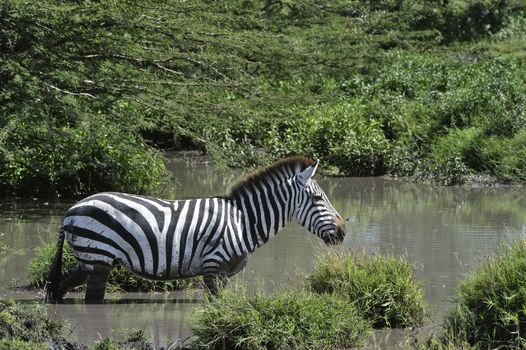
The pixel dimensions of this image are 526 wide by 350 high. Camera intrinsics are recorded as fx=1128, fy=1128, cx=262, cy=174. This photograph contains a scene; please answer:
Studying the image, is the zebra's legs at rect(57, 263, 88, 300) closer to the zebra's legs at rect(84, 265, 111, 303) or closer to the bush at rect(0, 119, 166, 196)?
the zebra's legs at rect(84, 265, 111, 303)

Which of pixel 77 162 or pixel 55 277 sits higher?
pixel 77 162

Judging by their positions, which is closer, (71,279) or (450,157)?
(71,279)

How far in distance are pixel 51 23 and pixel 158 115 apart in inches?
103

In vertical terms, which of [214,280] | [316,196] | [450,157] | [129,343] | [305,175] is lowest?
[129,343]

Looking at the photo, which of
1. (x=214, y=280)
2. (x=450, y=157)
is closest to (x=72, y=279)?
(x=214, y=280)

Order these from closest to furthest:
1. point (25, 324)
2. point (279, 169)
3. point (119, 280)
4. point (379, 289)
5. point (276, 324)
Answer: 1. point (276, 324)
2. point (25, 324)
3. point (379, 289)
4. point (279, 169)
5. point (119, 280)

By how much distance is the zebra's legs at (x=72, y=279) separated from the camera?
1140cm

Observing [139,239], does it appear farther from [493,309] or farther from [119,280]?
[493,309]

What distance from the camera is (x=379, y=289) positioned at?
10.3 meters

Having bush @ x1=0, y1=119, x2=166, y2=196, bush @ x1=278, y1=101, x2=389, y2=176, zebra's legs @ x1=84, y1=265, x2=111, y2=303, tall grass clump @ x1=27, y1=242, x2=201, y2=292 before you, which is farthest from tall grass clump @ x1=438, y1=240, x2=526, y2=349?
bush @ x1=278, y1=101, x2=389, y2=176

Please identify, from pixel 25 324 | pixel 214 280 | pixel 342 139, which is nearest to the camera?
pixel 25 324

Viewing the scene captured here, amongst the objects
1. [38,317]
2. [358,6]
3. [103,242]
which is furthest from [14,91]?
[358,6]

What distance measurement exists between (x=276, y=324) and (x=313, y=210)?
2.74m

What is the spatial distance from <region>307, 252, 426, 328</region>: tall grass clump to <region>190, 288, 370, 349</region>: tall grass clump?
0.56 metres
